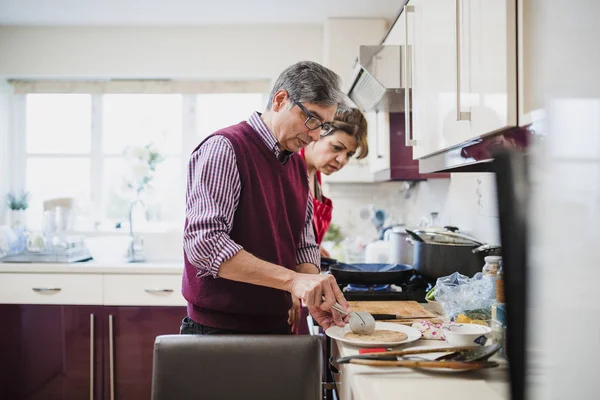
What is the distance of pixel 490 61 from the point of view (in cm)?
104

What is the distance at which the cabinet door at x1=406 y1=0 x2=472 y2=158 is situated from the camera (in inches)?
49.8

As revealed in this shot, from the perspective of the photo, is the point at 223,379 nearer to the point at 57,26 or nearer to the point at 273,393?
the point at 273,393

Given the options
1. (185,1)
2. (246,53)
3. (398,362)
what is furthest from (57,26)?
(398,362)

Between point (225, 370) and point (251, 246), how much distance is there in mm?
342

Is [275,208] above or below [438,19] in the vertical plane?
below

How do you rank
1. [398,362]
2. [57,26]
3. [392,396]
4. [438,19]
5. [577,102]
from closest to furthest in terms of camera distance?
[577,102], [392,396], [398,362], [438,19], [57,26]

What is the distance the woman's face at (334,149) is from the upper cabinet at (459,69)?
1.62 ft

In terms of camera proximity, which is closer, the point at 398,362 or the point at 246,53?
the point at 398,362

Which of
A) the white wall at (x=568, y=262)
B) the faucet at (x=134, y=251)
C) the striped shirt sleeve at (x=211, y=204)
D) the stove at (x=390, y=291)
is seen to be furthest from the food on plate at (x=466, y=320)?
the faucet at (x=134, y=251)

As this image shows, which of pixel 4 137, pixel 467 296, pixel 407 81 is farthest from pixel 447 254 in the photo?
pixel 4 137

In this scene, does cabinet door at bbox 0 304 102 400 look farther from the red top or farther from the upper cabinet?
the upper cabinet

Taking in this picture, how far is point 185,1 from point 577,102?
3.04 meters

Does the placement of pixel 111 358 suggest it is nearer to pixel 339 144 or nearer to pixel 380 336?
pixel 339 144

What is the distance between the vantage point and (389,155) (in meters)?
2.68
